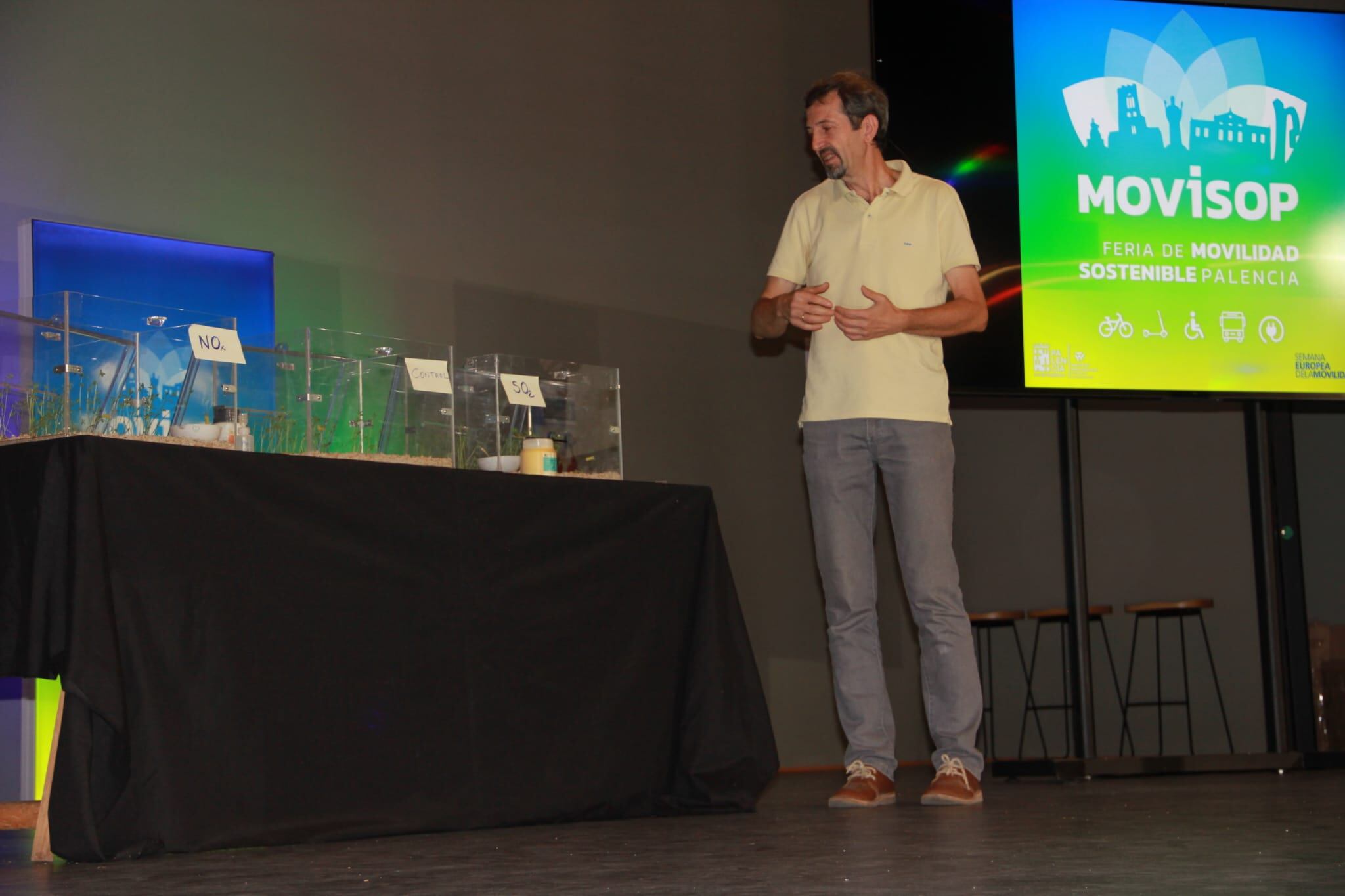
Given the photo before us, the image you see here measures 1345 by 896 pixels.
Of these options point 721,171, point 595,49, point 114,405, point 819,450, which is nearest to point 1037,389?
point 819,450

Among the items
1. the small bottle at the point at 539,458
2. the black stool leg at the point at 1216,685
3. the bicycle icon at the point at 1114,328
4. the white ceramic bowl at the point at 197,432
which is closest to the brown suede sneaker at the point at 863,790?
the small bottle at the point at 539,458

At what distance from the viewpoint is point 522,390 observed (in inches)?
120

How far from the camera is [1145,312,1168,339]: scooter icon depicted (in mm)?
4113

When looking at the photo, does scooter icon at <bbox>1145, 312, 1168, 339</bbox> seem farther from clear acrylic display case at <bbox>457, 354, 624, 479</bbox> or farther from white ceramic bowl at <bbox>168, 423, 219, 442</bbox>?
white ceramic bowl at <bbox>168, 423, 219, 442</bbox>

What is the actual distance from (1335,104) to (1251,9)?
409mm

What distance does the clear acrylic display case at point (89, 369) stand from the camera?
7.58 ft

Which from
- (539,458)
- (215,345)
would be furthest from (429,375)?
(215,345)

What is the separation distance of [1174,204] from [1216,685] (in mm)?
2405

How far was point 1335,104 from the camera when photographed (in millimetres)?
4422

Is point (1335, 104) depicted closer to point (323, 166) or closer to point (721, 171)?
point (721, 171)

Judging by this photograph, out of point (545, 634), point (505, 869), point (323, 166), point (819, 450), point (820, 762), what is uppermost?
point (323, 166)

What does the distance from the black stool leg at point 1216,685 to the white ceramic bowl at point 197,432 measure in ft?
14.5

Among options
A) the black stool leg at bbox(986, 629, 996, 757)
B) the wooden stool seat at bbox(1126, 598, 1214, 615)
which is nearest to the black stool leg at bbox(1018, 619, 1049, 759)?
the black stool leg at bbox(986, 629, 996, 757)

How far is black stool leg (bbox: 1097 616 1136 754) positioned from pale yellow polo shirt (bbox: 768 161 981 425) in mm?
3036
